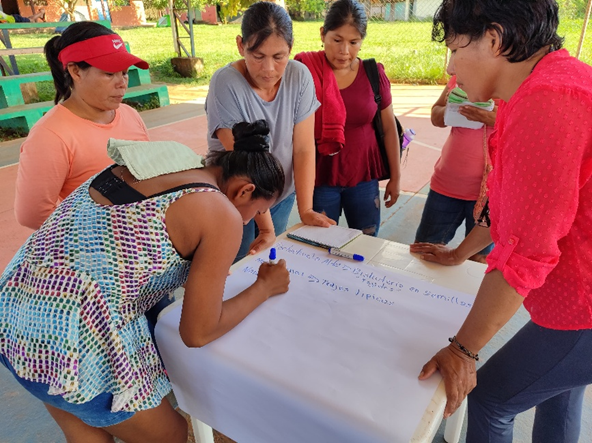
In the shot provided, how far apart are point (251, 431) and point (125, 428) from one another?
0.32 m

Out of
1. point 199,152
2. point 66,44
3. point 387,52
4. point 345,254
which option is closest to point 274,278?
point 345,254

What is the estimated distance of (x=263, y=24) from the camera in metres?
1.43

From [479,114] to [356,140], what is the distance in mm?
538

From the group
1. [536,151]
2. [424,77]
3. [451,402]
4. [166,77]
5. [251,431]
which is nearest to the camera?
[536,151]

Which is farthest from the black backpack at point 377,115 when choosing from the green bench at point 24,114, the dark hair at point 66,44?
the green bench at point 24,114

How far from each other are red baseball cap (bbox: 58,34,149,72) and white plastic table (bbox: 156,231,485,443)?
0.91m

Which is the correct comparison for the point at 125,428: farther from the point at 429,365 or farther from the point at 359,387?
the point at 429,365

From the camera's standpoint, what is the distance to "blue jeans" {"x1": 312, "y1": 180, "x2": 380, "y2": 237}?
2.06m

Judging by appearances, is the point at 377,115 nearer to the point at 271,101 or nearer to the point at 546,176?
the point at 271,101

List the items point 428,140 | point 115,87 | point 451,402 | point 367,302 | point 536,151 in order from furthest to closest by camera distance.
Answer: point 428,140
point 115,87
point 367,302
point 451,402
point 536,151

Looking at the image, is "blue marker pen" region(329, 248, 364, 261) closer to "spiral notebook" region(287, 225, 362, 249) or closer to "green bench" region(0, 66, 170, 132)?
"spiral notebook" region(287, 225, 362, 249)

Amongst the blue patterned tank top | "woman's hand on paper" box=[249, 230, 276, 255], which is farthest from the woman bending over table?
"woman's hand on paper" box=[249, 230, 276, 255]

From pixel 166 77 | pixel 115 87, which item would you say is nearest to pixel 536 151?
pixel 115 87

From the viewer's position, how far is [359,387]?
2.78 ft
